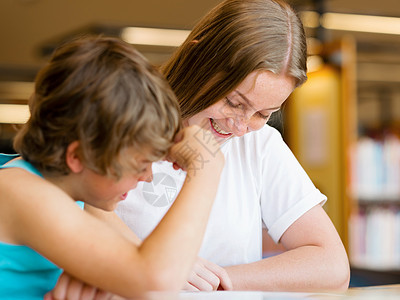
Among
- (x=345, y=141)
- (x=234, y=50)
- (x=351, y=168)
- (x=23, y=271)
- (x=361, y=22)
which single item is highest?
(x=234, y=50)

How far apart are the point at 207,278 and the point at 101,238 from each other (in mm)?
295

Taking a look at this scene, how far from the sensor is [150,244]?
2.71 feet

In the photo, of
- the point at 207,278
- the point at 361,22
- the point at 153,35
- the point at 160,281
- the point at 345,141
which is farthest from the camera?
the point at 153,35

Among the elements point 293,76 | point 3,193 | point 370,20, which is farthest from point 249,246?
point 370,20

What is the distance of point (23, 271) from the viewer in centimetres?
93

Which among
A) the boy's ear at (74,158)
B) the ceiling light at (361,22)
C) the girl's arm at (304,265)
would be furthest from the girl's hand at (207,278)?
the ceiling light at (361,22)

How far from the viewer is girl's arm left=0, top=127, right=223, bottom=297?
815 millimetres

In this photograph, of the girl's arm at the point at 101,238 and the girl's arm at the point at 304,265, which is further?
the girl's arm at the point at 304,265

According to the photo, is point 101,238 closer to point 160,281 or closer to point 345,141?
point 160,281

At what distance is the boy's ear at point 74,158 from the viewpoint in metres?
0.90

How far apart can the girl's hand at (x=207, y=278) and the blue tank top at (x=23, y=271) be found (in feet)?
0.80

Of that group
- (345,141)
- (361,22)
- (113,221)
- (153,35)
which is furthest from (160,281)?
(153,35)

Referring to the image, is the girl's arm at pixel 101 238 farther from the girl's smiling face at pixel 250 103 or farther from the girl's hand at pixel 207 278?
the girl's smiling face at pixel 250 103

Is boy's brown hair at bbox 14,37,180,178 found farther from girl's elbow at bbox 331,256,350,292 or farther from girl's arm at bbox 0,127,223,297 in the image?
girl's elbow at bbox 331,256,350,292
